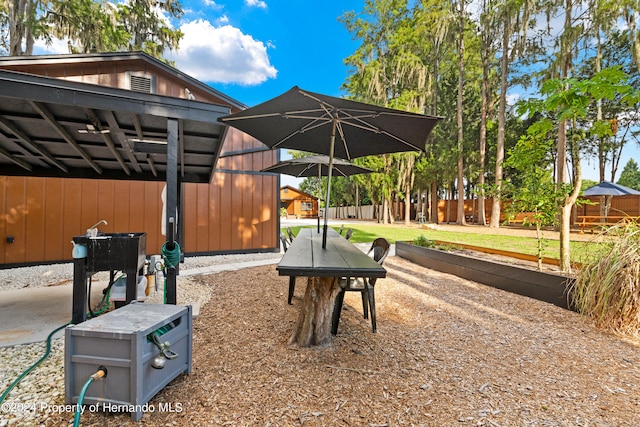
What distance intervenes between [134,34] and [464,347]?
15.3 meters

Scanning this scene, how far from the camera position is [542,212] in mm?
4473

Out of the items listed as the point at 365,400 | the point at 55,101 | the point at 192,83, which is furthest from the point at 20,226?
the point at 365,400

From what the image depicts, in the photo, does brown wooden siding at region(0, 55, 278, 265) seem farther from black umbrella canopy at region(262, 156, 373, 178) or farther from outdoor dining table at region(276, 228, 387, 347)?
outdoor dining table at region(276, 228, 387, 347)

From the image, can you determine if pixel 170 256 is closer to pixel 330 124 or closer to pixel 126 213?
pixel 330 124

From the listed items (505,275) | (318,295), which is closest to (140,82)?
(318,295)

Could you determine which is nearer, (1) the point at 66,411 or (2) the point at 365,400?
(1) the point at 66,411

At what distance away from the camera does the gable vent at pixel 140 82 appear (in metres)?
6.55

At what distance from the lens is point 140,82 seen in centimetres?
664

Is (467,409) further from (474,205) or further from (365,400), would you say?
(474,205)

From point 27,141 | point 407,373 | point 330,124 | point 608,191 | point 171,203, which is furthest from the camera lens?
point 608,191

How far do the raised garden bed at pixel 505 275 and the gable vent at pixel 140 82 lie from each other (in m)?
7.24

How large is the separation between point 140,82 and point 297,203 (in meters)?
28.5

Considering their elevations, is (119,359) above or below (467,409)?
above

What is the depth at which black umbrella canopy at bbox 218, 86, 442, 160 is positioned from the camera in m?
2.27
